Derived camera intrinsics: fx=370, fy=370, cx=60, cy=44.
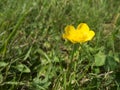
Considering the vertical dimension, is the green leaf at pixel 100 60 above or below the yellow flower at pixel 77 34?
below

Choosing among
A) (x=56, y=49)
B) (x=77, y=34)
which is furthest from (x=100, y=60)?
(x=56, y=49)

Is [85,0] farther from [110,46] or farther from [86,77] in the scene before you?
[86,77]

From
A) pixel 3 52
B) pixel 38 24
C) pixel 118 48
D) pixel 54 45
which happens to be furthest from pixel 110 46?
→ pixel 3 52

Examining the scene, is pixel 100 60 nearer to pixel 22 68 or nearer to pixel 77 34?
pixel 77 34

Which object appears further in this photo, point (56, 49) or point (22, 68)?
point (56, 49)

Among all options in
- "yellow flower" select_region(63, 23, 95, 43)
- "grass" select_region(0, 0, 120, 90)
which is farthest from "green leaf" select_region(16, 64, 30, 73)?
"yellow flower" select_region(63, 23, 95, 43)

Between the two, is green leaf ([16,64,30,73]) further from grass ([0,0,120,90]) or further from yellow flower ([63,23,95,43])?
yellow flower ([63,23,95,43])

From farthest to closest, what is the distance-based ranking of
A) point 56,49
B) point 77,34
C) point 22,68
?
point 56,49 → point 22,68 → point 77,34

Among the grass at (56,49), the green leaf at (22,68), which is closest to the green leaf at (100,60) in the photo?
the grass at (56,49)

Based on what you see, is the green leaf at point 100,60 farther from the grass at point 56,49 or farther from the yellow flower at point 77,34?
the yellow flower at point 77,34
